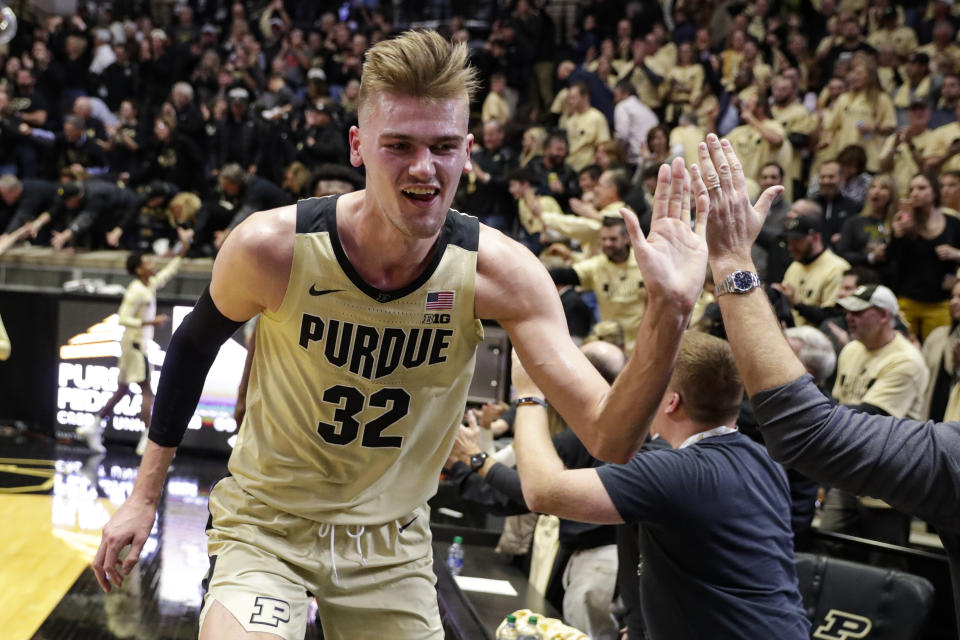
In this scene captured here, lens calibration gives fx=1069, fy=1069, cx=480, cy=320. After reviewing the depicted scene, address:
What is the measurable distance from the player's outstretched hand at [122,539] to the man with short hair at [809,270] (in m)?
5.94

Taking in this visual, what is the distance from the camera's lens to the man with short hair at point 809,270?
7961mm

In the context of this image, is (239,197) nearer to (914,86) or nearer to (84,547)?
(84,547)

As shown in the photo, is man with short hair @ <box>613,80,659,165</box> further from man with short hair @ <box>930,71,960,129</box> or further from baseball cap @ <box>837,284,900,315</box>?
baseball cap @ <box>837,284,900,315</box>

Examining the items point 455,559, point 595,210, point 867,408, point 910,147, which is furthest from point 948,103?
point 455,559

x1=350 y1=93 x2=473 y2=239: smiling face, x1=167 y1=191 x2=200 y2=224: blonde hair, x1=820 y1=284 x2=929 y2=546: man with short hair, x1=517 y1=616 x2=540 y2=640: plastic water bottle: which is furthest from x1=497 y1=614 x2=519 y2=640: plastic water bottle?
x1=167 y1=191 x2=200 y2=224: blonde hair

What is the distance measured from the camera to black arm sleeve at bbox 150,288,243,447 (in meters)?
2.84

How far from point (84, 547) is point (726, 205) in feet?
20.3

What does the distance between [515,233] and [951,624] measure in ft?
22.9

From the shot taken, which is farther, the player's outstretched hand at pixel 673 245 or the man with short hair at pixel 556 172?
the man with short hair at pixel 556 172

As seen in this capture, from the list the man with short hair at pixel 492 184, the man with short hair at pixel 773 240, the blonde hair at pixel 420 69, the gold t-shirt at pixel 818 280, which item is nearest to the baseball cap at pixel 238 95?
the man with short hair at pixel 492 184

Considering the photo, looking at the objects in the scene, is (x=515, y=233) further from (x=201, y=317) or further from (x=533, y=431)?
(x=201, y=317)

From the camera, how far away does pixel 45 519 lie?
806cm

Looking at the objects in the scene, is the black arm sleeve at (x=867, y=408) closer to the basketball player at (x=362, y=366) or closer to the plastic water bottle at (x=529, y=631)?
the plastic water bottle at (x=529, y=631)

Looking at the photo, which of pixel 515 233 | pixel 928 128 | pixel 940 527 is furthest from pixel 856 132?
pixel 940 527
